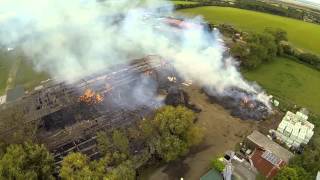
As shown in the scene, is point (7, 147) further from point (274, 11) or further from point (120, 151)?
point (274, 11)

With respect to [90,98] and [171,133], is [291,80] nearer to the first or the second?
[171,133]

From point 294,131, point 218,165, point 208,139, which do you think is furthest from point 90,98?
point 294,131

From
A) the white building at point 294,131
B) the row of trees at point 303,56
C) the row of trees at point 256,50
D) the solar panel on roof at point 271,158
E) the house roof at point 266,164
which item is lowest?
the house roof at point 266,164

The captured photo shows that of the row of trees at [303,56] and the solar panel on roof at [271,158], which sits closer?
the solar panel on roof at [271,158]

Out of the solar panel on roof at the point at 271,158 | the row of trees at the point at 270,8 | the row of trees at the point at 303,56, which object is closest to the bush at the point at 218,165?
the solar panel on roof at the point at 271,158

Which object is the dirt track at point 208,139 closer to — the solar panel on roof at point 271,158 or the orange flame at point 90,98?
the solar panel on roof at point 271,158

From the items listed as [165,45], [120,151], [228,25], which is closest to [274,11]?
[228,25]

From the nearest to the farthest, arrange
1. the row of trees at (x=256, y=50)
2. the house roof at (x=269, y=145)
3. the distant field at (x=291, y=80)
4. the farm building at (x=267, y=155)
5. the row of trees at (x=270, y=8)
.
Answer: the farm building at (x=267, y=155), the house roof at (x=269, y=145), the distant field at (x=291, y=80), the row of trees at (x=256, y=50), the row of trees at (x=270, y=8)
